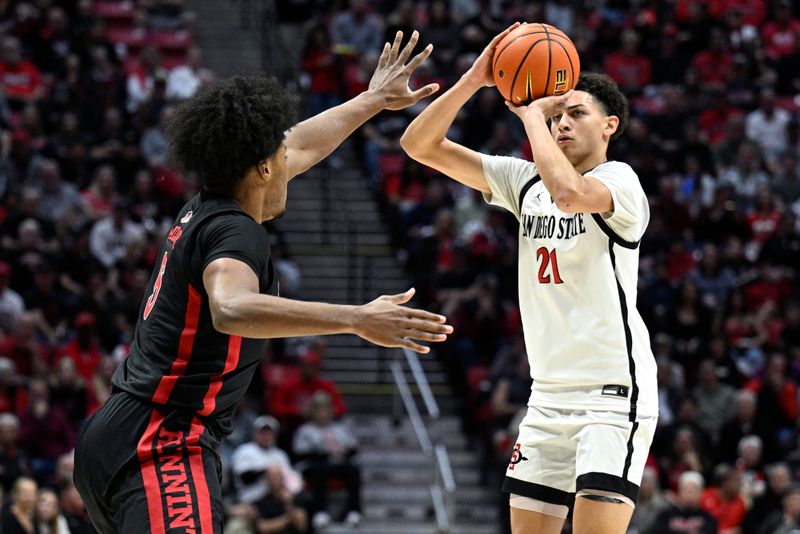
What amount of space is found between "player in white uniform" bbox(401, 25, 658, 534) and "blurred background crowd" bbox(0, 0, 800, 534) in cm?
635

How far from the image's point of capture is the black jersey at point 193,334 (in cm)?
477

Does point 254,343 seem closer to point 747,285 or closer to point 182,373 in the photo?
point 182,373

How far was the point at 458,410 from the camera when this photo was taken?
51.2ft

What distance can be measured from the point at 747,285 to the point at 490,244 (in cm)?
346

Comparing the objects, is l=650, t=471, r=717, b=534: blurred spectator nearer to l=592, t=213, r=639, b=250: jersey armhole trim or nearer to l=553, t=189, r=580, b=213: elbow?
l=592, t=213, r=639, b=250: jersey armhole trim

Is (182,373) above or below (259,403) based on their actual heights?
above

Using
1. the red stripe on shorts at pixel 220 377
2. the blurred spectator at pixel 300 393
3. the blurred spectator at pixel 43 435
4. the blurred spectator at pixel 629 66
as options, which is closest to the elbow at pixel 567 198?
the red stripe on shorts at pixel 220 377

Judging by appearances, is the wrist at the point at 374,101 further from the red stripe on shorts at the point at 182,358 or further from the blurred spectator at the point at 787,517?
the blurred spectator at the point at 787,517

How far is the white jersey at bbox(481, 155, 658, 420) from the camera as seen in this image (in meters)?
5.70

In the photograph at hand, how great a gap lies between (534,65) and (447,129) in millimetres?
677

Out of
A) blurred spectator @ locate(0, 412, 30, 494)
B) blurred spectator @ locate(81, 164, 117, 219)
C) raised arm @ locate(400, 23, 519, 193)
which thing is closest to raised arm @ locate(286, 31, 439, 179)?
raised arm @ locate(400, 23, 519, 193)

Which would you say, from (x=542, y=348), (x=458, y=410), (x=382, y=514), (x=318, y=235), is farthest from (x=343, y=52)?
(x=542, y=348)

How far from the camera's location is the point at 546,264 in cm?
586

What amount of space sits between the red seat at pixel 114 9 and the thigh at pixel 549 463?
48.9 feet
